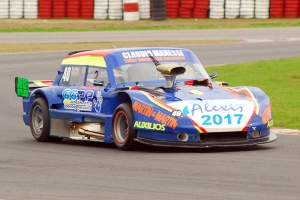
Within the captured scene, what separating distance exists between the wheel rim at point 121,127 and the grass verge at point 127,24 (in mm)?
26110

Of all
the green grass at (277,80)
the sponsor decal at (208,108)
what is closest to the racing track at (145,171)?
the sponsor decal at (208,108)

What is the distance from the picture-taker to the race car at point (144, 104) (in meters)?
9.58

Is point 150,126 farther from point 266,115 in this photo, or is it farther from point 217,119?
point 266,115

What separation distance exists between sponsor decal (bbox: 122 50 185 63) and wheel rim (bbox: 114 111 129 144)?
1057 mm

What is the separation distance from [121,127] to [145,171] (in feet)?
6.23

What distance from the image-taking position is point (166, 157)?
30.7ft

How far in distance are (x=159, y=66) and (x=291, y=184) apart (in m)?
3.64

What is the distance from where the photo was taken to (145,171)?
327 inches

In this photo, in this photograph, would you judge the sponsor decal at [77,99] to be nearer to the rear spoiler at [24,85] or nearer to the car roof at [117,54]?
the car roof at [117,54]

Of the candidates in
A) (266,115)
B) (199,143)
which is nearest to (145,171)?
(199,143)

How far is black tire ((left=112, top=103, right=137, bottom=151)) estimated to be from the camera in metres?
9.80

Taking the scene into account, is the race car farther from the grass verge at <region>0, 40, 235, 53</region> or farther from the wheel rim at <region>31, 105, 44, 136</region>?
→ the grass verge at <region>0, 40, 235, 53</region>

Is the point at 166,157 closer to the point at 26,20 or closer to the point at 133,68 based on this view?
the point at 133,68

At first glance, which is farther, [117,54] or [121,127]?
[117,54]
